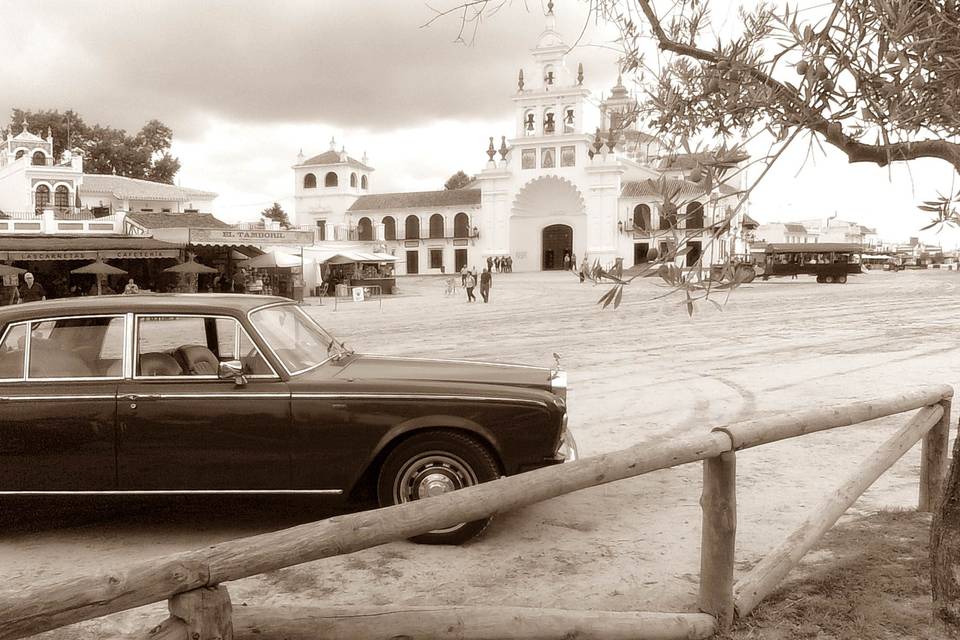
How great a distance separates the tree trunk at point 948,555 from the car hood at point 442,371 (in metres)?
2.38

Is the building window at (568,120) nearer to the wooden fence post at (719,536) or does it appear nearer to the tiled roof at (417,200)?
the tiled roof at (417,200)

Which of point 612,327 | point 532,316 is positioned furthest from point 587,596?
point 532,316

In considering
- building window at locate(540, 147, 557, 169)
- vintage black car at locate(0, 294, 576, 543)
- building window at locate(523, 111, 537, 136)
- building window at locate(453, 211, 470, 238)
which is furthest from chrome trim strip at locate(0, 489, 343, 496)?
building window at locate(453, 211, 470, 238)

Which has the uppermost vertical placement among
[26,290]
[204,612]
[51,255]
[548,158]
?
[548,158]

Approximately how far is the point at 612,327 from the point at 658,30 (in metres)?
14.9

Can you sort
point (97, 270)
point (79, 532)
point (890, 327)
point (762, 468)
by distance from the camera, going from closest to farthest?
1. point (79, 532)
2. point (762, 468)
3. point (890, 327)
4. point (97, 270)

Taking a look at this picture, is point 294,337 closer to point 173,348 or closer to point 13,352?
point 173,348

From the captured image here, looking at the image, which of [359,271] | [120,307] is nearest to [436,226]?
[359,271]

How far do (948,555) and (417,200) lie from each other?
67.9 metres

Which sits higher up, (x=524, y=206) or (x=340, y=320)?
(x=524, y=206)

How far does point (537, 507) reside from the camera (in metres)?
5.55

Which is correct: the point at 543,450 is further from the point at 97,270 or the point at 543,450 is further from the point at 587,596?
the point at 97,270

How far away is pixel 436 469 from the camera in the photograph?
4699mm

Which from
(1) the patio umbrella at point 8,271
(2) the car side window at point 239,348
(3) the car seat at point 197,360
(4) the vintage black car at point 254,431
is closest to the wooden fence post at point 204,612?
(4) the vintage black car at point 254,431
